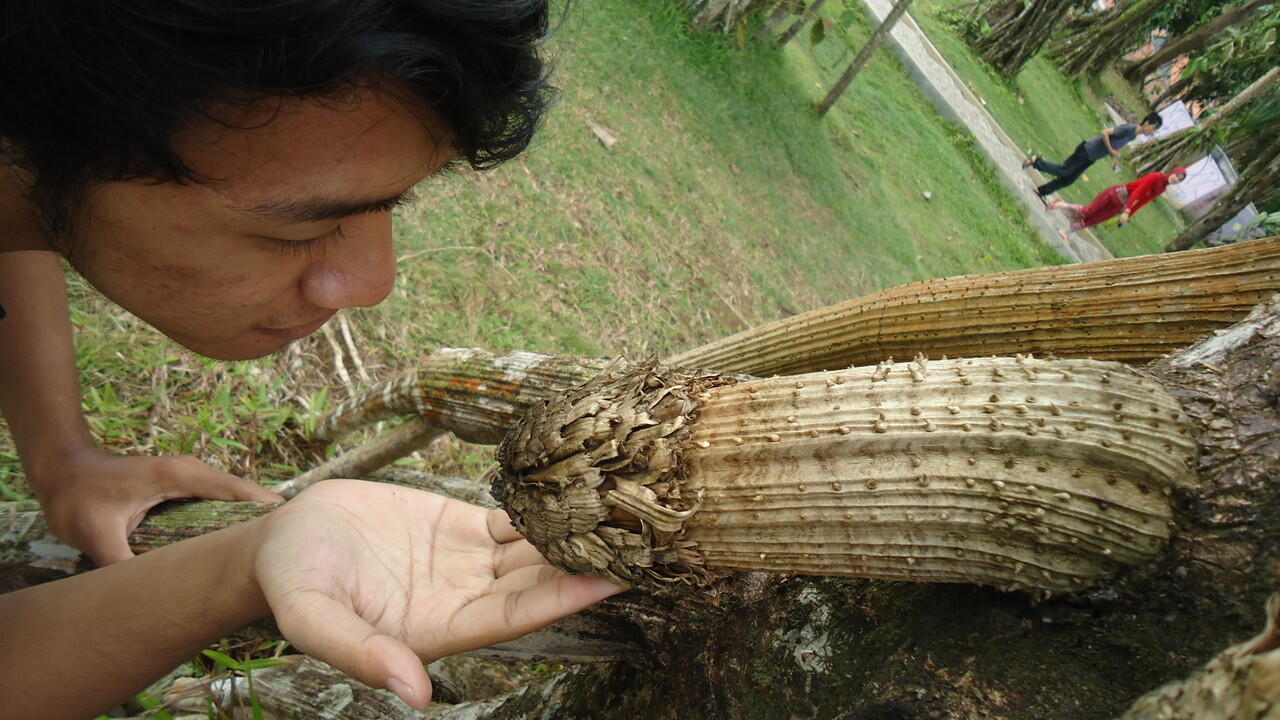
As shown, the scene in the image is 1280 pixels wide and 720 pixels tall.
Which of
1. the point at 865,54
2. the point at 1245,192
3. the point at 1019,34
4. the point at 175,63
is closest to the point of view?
the point at 175,63

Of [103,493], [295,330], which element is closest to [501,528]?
[295,330]

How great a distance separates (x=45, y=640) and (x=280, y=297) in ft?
2.96

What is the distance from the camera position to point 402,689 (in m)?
1.06

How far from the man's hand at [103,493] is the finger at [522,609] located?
4.24 feet

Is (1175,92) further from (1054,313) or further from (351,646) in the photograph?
(351,646)

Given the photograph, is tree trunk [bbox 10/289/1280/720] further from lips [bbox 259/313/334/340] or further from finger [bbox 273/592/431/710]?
lips [bbox 259/313/334/340]

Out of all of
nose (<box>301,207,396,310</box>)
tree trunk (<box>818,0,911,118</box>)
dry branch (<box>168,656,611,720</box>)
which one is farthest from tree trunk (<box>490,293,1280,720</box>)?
tree trunk (<box>818,0,911,118</box>)

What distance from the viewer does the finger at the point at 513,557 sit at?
1562mm

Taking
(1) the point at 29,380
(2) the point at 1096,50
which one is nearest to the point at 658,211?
(1) the point at 29,380

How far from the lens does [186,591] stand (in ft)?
4.88

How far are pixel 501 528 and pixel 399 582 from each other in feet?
0.84

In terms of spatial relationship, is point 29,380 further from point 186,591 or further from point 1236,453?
point 1236,453

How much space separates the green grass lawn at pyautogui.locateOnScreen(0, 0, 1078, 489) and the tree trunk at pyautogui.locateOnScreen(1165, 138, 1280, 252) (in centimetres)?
257

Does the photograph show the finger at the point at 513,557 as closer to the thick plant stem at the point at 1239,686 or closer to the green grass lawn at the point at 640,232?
the thick plant stem at the point at 1239,686
